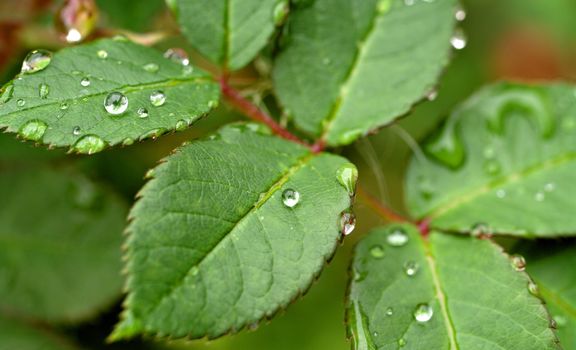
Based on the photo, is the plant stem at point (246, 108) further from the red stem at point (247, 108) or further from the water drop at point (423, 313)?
the water drop at point (423, 313)

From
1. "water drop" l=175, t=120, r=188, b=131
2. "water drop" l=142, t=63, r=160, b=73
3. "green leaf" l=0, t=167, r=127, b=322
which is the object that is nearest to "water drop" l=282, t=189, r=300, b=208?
"water drop" l=175, t=120, r=188, b=131

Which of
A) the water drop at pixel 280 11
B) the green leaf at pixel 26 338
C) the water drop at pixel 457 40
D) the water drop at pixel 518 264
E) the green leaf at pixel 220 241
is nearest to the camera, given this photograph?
the green leaf at pixel 220 241

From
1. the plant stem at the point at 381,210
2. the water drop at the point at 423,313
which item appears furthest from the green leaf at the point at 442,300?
the plant stem at the point at 381,210

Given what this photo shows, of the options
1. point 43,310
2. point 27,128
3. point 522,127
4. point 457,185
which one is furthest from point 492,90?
point 43,310

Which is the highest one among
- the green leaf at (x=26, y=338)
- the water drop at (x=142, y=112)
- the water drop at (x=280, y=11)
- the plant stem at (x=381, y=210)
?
the water drop at (x=280, y=11)

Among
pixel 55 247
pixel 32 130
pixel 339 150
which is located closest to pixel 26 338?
pixel 55 247

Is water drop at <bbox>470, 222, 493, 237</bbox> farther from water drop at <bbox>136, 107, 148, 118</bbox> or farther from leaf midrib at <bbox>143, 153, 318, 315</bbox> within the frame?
water drop at <bbox>136, 107, 148, 118</bbox>

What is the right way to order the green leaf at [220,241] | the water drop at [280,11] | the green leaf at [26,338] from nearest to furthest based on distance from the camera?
the green leaf at [220,241] → the water drop at [280,11] → the green leaf at [26,338]
